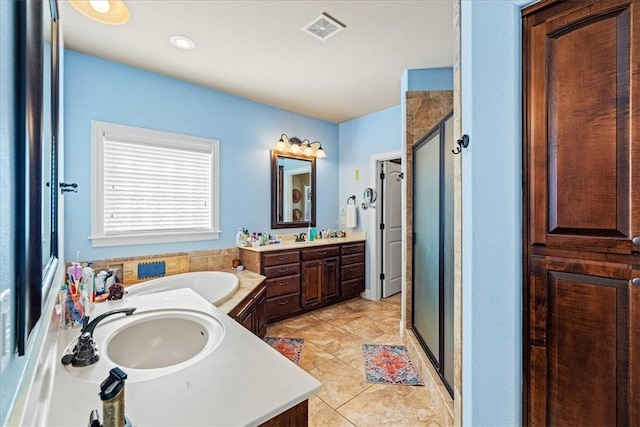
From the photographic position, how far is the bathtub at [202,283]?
268cm

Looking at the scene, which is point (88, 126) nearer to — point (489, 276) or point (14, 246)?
point (14, 246)

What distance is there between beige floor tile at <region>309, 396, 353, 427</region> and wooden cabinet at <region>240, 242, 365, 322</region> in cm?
138

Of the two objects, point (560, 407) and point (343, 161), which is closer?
point (560, 407)

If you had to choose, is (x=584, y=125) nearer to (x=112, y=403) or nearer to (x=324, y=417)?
(x=112, y=403)

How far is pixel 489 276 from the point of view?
121cm

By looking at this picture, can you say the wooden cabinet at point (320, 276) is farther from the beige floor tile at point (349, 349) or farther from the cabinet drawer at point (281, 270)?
the beige floor tile at point (349, 349)

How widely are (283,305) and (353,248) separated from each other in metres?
1.27

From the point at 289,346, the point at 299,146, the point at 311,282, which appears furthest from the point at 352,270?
the point at 299,146

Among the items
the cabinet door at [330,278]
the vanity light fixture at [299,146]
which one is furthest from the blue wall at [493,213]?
the vanity light fixture at [299,146]

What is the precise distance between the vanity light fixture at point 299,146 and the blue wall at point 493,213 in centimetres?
277

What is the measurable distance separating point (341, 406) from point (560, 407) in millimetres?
1275

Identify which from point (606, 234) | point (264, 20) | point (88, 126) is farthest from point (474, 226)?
point (88, 126)

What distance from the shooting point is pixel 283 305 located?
10.8 ft

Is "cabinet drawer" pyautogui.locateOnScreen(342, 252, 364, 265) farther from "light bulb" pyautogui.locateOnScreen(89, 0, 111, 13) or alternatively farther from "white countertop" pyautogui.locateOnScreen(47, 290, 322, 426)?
"light bulb" pyautogui.locateOnScreen(89, 0, 111, 13)
